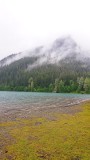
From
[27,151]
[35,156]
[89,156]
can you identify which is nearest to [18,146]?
[27,151]

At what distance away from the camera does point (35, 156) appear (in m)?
18.8

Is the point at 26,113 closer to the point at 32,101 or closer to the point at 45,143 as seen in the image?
the point at 45,143

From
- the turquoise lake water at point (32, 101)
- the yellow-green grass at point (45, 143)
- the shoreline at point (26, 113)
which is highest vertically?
the turquoise lake water at point (32, 101)

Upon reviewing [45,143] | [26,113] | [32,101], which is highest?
[32,101]

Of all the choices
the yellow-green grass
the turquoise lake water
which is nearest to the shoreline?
the turquoise lake water

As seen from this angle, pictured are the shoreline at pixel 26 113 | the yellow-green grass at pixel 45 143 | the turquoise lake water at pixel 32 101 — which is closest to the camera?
the yellow-green grass at pixel 45 143

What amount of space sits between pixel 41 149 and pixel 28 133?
6.86m

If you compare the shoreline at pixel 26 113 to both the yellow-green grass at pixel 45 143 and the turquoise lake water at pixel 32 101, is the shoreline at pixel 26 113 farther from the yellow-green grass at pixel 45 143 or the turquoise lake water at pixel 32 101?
the yellow-green grass at pixel 45 143

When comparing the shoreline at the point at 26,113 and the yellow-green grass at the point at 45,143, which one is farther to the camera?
the shoreline at the point at 26,113

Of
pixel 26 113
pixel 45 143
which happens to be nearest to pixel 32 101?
pixel 26 113

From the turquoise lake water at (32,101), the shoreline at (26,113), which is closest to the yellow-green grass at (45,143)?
the shoreline at (26,113)

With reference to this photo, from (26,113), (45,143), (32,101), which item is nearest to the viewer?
(45,143)

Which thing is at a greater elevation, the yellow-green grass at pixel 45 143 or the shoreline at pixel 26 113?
the shoreline at pixel 26 113

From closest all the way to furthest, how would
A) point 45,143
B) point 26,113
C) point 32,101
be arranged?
point 45,143 < point 26,113 < point 32,101
